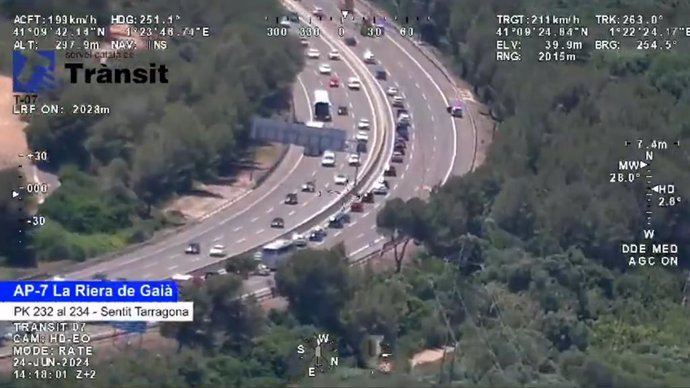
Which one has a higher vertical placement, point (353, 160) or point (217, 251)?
point (353, 160)

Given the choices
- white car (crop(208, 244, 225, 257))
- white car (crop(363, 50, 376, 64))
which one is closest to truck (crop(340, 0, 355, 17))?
white car (crop(363, 50, 376, 64))

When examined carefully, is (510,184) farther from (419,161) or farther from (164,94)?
(164,94)

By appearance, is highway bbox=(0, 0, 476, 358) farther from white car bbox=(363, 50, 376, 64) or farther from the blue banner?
the blue banner

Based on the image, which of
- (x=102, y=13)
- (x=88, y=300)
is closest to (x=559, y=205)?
(x=102, y=13)

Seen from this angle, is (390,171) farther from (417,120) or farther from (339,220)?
(417,120)

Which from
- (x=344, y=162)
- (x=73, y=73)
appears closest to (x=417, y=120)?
(x=344, y=162)

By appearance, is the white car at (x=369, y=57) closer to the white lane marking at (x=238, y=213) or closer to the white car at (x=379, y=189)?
the white lane marking at (x=238, y=213)
